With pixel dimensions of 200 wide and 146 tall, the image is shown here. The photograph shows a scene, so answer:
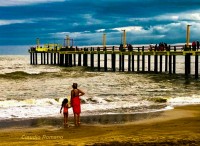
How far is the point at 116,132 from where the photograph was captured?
36.8 feet

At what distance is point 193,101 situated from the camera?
809 inches

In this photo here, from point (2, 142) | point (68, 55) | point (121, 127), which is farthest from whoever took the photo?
point (68, 55)

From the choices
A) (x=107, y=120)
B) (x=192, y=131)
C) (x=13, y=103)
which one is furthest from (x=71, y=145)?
(x=13, y=103)

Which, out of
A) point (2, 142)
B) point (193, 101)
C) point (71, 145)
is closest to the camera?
point (71, 145)

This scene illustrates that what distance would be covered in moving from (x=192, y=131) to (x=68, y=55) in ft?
215

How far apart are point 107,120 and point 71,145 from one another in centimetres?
474

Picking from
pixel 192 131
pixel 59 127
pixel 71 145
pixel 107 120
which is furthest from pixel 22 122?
pixel 192 131

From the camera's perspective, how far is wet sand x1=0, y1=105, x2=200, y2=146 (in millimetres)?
9789

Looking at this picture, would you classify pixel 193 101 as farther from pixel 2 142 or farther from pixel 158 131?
pixel 2 142

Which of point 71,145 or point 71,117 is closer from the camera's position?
point 71,145

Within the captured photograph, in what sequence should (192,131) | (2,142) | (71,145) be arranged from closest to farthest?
(71,145)
(2,142)
(192,131)

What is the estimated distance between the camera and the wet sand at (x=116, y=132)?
32.1ft

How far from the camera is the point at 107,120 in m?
14.1

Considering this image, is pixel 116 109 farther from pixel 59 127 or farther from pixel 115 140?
pixel 115 140
